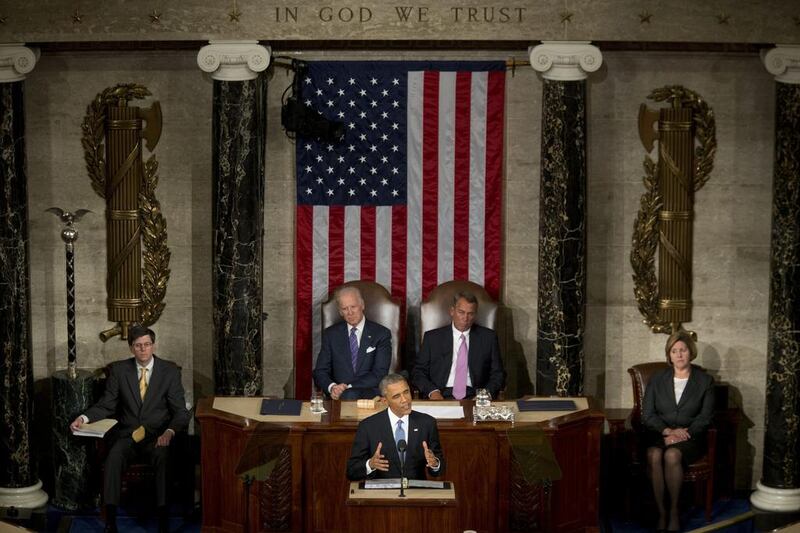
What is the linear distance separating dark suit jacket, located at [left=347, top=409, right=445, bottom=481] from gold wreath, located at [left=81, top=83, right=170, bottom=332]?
392 cm

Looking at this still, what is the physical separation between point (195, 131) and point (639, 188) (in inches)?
165

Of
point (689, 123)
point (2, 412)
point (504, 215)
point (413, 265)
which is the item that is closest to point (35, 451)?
point (2, 412)

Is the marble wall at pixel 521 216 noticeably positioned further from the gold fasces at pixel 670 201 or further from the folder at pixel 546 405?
the folder at pixel 546 405

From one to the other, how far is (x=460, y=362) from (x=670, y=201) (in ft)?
8.27

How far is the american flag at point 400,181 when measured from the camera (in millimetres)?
12086

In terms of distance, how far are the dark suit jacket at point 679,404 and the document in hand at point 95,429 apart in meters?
4.53

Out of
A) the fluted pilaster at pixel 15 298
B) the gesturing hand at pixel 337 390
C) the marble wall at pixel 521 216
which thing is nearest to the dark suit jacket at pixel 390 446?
the gesturing hand at pixel 337 390

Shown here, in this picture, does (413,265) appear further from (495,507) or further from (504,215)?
(495,507)

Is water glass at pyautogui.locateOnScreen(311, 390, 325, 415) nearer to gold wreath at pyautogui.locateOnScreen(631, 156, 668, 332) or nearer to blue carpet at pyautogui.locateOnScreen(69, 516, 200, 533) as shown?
blue carpet at pyautogui.locateOnScreen(69, 516, 200, 533)

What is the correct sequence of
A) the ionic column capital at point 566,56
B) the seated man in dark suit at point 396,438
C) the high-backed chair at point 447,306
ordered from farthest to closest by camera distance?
the high-backed chair at point 447,306, the ionic column capital at point 566,56, the seated man in dark suit at point 396,438

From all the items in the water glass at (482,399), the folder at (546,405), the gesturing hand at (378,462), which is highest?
the water glass at (482,399)

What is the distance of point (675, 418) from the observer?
36.5 ft

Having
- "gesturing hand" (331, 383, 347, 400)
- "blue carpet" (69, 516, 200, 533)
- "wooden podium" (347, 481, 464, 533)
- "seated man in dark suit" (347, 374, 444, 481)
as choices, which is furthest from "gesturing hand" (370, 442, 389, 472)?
"blue carpet" (69, 516, 200, 533)

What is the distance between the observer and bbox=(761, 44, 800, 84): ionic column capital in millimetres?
11328
